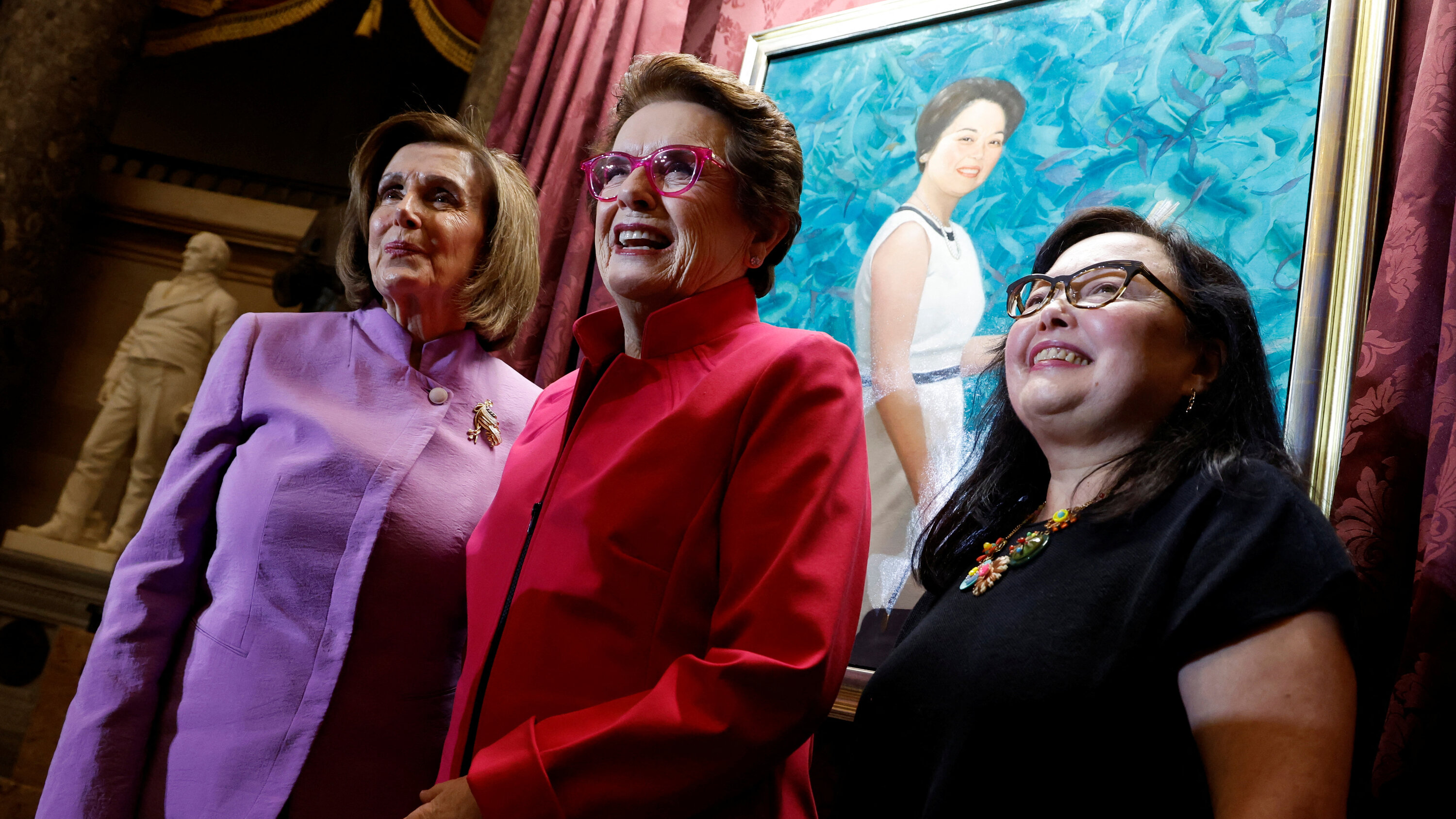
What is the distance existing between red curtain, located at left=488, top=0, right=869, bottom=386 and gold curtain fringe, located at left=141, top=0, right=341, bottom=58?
2795 millimetres

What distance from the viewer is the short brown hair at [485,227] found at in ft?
5.90

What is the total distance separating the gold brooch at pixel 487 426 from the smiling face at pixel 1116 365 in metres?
0.85

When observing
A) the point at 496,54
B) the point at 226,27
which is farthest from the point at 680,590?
the point at 226,27

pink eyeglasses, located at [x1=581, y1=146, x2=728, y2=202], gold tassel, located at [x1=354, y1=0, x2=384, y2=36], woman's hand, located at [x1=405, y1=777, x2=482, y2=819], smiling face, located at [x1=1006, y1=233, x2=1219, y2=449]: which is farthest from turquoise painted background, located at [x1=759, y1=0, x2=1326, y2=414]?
gold tassel, located at [x1=354, y1=0, x2=384, y2=36]

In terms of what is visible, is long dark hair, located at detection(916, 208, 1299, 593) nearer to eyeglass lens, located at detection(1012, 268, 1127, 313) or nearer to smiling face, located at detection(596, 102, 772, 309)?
eyeglass lens, located at detection(1012, 268, 1127, 313)

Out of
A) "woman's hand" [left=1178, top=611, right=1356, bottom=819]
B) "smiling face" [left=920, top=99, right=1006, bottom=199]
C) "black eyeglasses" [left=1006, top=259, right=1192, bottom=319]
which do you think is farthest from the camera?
"smiling face" [left=920, top=99, right=1006, bottom=199]

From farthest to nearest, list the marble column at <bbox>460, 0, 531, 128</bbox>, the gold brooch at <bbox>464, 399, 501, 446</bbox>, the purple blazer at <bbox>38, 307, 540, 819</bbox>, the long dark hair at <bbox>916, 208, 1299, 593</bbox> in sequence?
the marble column at <bbox>460, 0, 531, 128</bbox>
the gold brooch at <bbox>464, 399, 501, 446</bbox>
the purple blazer at <bbox>38, 307, 540, 819</bbox>
the long dark hair at <bbox>916, 208, 1299, 593</bbox>

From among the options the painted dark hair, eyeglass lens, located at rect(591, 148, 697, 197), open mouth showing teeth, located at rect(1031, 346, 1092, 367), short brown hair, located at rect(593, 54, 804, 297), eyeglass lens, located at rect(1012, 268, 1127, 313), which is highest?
the painted dark hair

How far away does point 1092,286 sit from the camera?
1.26m

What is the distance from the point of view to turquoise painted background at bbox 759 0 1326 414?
1.63 metres

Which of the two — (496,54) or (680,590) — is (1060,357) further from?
(496,54)

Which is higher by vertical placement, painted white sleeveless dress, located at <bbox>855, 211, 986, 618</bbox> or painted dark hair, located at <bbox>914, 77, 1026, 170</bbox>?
painted dark hair, located at <bbox>914, 77, 1026, 170</bbox>

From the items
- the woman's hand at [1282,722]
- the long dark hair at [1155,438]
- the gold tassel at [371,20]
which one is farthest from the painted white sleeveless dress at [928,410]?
the gold tassel at [371,20]

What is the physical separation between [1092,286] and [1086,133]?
2.33ft
